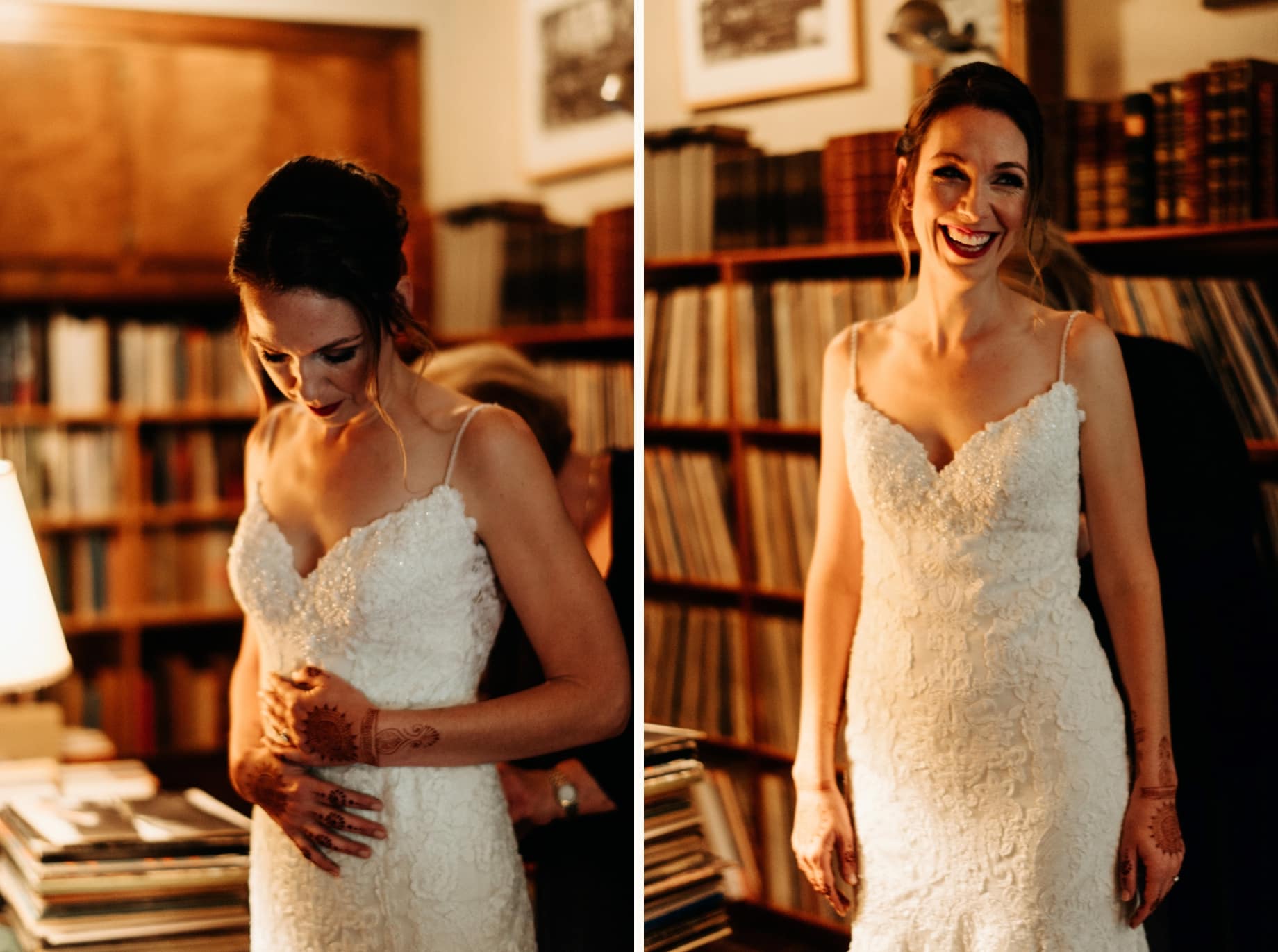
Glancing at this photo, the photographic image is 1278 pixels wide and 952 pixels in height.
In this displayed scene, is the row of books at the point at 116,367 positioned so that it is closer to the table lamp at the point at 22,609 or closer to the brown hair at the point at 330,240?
the table lamp at the point at 22,609

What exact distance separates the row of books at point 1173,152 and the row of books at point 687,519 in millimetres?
618

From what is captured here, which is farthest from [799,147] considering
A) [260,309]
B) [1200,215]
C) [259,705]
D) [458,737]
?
[259,705]

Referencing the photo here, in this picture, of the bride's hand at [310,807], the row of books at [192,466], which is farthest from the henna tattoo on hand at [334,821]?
the row of books at [192,466]

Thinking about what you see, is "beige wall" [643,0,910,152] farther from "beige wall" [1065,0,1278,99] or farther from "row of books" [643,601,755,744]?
"row of books" [643,601,755,744]

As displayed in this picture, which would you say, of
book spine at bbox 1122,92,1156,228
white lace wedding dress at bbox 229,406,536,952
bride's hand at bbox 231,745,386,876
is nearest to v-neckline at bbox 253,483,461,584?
white lace wedding dress at bbox 229,406,536,952

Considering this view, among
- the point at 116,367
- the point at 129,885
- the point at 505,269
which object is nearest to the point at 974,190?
the point at 505,269

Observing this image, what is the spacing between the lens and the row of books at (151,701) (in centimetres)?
342

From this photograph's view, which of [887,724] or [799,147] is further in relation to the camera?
[799,147]

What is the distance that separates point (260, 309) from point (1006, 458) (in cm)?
87

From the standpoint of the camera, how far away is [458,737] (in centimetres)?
158

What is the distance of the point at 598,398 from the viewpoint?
73.1 inches

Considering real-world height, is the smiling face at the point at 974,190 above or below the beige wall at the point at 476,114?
below

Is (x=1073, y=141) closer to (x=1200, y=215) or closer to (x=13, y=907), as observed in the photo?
(x=1200, y=215)

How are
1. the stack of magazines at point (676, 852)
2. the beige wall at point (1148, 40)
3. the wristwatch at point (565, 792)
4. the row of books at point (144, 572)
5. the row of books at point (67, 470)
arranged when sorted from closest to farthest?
the beige wall at point (1148, 40)
the wristwatch at point (565, 792)
the stack of magazines at point (676, 852)
the row of books at point (144, 572)
the row of books at point (67, 470)
